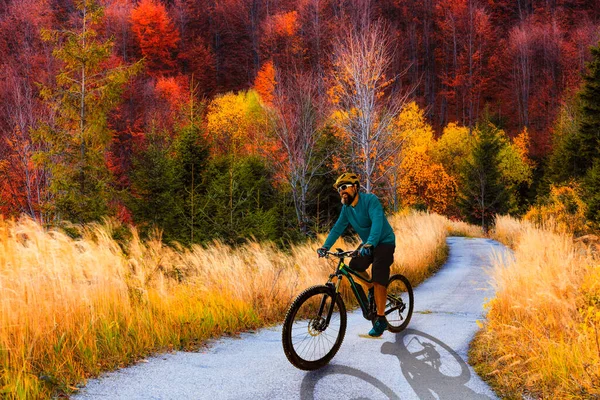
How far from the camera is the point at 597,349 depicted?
13.7 feet

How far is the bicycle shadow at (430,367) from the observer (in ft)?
14.4

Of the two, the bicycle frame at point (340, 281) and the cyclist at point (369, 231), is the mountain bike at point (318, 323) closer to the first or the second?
the bicycle frame at point (340, 281)

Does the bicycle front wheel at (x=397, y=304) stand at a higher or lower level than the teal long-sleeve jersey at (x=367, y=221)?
lower

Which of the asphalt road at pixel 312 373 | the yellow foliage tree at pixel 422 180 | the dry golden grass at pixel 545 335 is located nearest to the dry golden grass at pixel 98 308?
the asphalt road at pixel 312 373

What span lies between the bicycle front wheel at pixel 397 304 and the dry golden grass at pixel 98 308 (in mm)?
1802

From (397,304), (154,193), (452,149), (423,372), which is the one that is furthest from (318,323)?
(452,149)

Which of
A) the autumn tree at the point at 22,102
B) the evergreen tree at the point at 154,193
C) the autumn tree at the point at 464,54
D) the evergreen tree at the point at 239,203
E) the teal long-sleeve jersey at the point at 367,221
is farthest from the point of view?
the autumn tree at the point at 464,54

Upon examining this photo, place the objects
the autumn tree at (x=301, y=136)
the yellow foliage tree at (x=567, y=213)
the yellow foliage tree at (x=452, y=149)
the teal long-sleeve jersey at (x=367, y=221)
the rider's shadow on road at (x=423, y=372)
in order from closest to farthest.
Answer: the rider's shadow on road at (x=423, y=372), the teal long-sleeve jersey at (x=367, y=221), the yellow foliage tree at (x=567, y=213), the autumn tree at (x=301, y=136), the yellow foliage tree at (x=452, y=149)

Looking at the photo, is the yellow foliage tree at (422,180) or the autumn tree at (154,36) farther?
the autumn tree at (154,36)

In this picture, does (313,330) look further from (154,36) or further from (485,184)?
(154,36)

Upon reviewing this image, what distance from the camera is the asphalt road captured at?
13.5ft

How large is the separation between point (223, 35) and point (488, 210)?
209 feet

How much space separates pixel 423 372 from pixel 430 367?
9.1 inches

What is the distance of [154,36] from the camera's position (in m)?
72.5
